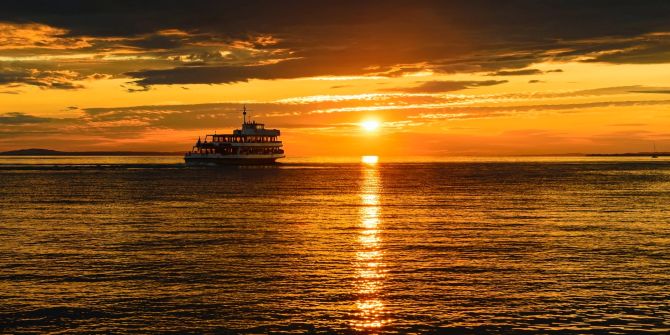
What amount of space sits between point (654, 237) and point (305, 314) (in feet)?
90.7

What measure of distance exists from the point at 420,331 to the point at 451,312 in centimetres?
266

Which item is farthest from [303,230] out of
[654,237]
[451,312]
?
[451,312]

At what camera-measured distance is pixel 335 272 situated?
31250 millimetres

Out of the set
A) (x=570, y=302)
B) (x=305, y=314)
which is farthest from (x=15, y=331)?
(x=570, y=302)

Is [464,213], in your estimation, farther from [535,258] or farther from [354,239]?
[535,258]

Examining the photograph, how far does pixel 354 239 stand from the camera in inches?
1679

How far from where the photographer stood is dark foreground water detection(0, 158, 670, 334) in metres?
22.9

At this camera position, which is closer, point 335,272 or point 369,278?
point 369,278

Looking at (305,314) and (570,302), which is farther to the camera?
(570,302)

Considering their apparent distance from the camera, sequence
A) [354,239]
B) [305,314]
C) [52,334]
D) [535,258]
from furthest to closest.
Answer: [354,239] → [535,258] → [305,314] → [52,334]

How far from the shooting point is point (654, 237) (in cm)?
4288

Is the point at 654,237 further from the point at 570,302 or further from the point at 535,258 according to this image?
the point at 570,302

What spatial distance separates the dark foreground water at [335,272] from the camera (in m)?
22.9

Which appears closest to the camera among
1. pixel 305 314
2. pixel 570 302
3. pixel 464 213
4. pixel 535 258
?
pixel 305 314
